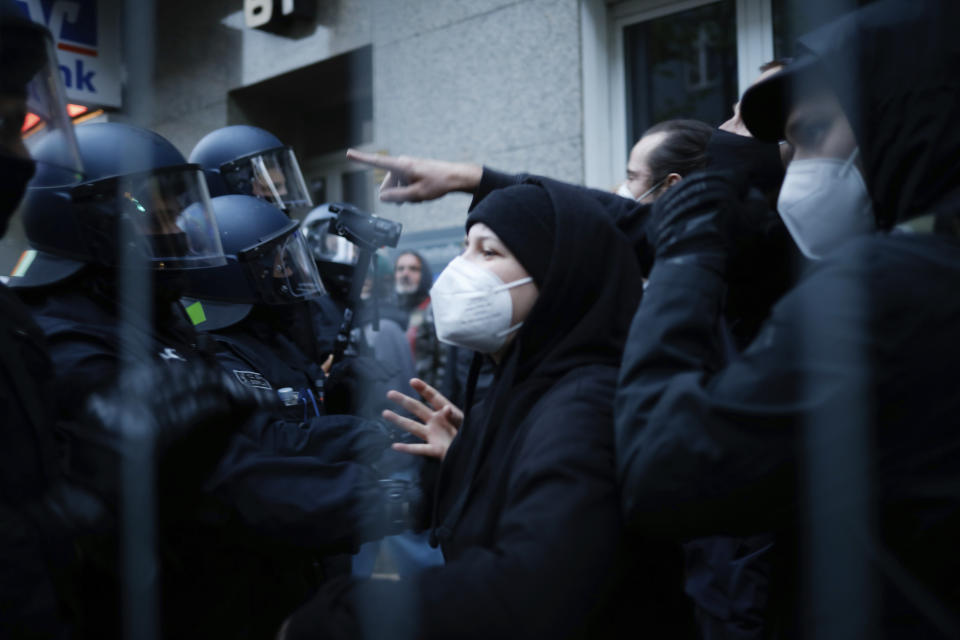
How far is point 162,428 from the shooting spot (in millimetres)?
1325

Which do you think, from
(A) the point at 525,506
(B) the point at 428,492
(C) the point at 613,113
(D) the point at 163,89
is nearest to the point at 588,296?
(A) the point at 525,506

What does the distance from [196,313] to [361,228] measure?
33.7 inches

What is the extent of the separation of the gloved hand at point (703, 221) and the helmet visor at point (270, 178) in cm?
275

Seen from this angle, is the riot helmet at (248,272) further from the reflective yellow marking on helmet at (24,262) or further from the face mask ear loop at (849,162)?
the face mask ear loop at (849,162)

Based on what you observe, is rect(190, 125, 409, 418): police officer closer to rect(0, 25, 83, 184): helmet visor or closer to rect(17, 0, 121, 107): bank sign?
rect(0, 25, 83, 184): helmet visor

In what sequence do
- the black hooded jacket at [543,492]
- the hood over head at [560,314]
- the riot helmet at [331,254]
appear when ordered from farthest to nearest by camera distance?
1. the riot helmet at [331,254]
2. the hood over head at [560,314]
3. the black hooded jacket at [543,492]

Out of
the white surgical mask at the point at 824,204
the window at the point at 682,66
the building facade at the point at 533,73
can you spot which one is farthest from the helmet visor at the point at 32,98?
the window at the point at 682,66

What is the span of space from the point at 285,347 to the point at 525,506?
162 centimetres

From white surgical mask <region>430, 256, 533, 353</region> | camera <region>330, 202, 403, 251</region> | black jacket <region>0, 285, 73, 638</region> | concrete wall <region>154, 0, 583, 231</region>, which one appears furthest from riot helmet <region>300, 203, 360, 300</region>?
black jacket <region>0, 285, 73, 638</region>

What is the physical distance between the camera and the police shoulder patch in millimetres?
2175

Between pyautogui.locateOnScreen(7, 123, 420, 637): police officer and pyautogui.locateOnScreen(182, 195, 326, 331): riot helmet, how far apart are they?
644 millimetres

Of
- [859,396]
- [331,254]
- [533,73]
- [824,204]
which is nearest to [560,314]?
[824,204]

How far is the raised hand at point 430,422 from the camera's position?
5.68 ft

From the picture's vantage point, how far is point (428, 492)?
71.9 inches
